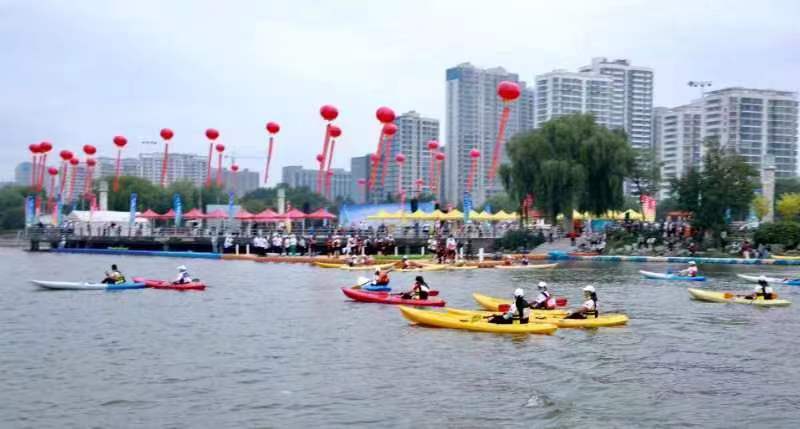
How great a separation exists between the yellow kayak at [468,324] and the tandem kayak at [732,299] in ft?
32.8

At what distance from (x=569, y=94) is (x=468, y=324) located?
14114 centimetres

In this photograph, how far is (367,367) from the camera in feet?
67.1

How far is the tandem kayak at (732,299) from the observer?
30697 mm

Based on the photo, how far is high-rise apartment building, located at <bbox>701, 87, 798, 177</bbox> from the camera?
14512 cm

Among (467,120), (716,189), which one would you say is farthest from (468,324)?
(467,120)

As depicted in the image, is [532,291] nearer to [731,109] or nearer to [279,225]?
[279,225]

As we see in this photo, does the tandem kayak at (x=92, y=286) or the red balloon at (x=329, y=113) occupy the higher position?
the red balloon at (x=329, y=113)

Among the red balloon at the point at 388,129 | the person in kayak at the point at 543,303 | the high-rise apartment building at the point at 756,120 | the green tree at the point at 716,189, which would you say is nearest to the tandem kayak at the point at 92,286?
the person in kayak at the point at 543,303

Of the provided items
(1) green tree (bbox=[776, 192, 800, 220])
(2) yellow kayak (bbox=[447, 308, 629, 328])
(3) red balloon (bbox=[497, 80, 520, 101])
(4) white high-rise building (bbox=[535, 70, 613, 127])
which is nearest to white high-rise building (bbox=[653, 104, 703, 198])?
(4) white high-rise building (bbox=[535, 70, 613, 127])

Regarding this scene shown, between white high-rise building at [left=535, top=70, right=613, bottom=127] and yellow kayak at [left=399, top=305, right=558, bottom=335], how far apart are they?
135 m

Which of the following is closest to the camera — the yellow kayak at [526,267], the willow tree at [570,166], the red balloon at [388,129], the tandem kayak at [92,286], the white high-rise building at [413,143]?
the tandem kayak at [92,286]

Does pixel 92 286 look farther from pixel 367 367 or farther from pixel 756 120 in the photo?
pixel 756 120

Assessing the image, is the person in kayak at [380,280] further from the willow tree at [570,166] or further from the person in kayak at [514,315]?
the willow tree at [570,166]

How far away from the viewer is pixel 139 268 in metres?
52.8
